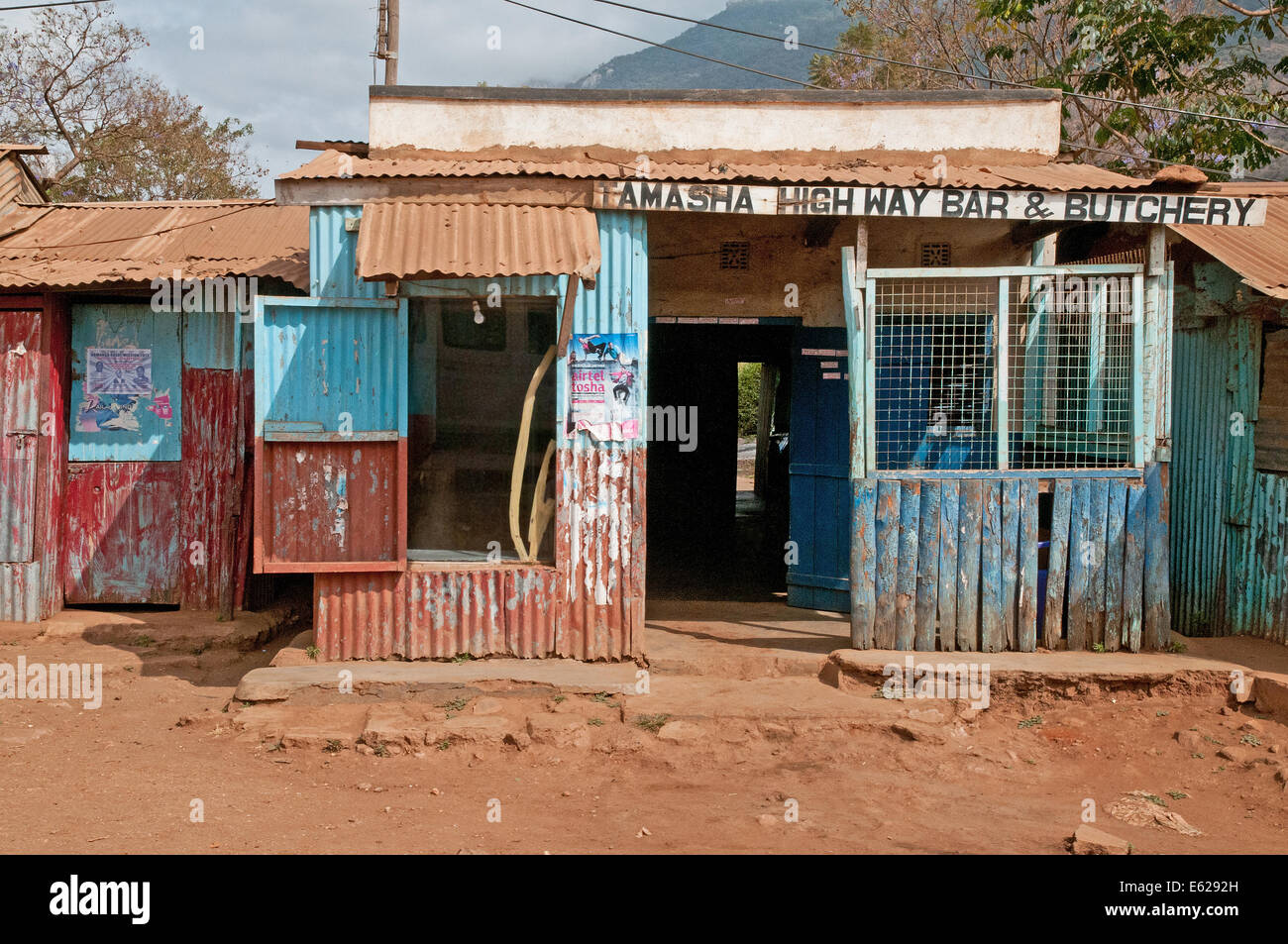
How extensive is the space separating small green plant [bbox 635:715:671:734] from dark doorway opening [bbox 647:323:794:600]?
441cm

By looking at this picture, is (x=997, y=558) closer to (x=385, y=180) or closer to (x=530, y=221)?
(x=530, y=221)

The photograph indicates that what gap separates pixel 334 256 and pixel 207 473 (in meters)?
2.91

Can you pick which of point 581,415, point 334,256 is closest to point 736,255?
point 581,415

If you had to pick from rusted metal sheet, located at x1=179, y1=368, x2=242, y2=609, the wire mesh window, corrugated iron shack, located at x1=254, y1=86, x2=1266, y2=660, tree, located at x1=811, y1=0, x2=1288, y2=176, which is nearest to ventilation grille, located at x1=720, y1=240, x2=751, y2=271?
corrugated iron shack, located at x1=254, y1=86, x2=1266, y2=660

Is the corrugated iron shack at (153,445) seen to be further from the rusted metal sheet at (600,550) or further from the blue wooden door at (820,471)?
the blue wooden door at (820,471)

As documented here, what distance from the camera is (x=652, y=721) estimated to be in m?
6.41

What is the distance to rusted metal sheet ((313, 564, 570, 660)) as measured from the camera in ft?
23.4

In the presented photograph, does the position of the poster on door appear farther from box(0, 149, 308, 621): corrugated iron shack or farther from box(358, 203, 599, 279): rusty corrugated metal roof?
box(0, 149, 308, 621): corrugated iron shack
